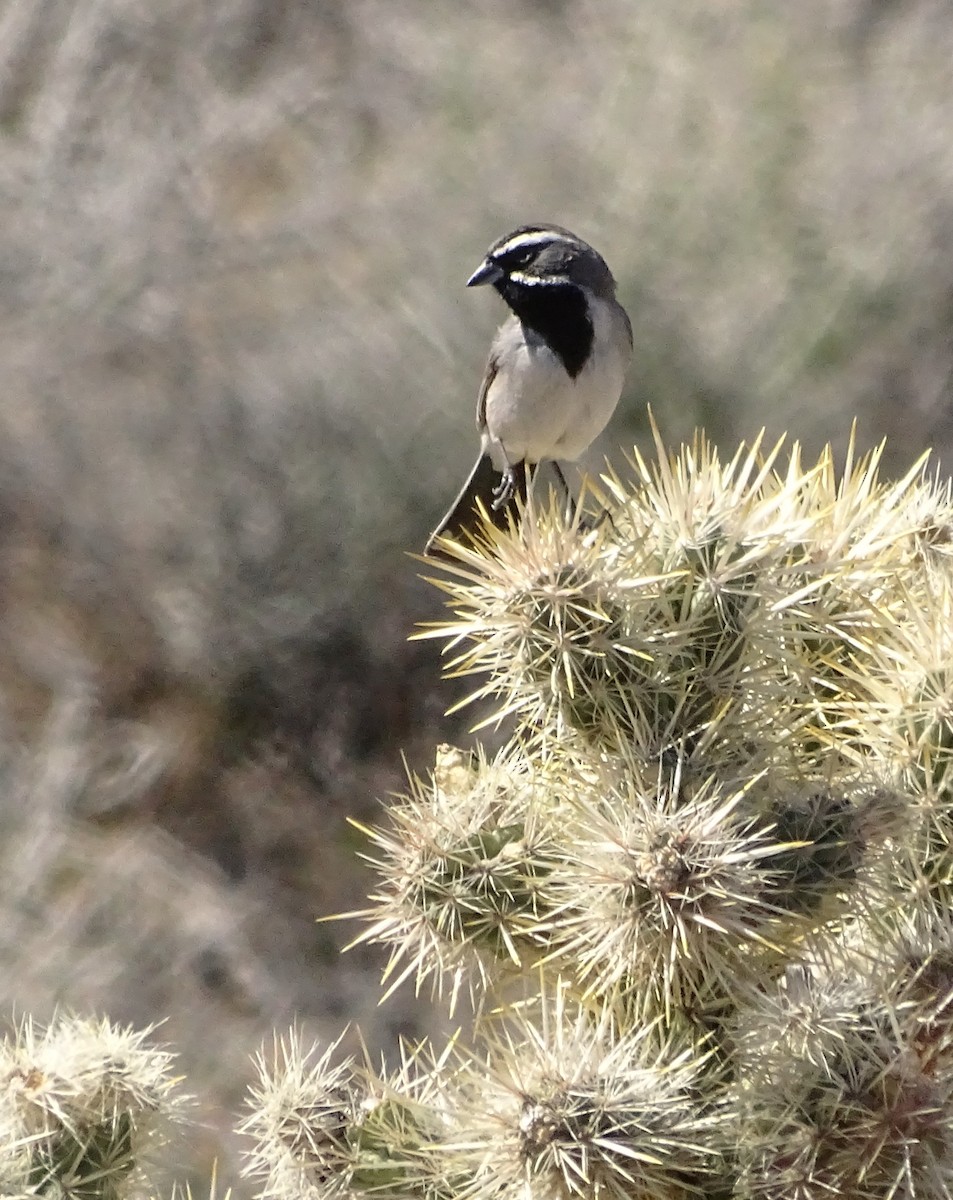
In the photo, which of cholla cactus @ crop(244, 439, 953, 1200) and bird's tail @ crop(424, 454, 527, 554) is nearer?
cholla cactus @ crop(244, 439, 953, 1200)

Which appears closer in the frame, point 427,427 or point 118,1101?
point 118,1101

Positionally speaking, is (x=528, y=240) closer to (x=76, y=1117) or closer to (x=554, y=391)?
(x=554, y=391)

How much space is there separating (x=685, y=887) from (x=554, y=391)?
191 centimetres

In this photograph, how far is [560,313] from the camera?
10.7 ft

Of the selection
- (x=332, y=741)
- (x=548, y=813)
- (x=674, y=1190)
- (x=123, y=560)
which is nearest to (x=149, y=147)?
(x=123, y=560)

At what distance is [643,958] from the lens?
5.25 feet

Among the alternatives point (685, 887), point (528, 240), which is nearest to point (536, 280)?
point (528, 240)

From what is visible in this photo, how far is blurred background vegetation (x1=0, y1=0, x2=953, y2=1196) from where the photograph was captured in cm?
564

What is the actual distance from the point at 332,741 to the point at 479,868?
3970mm

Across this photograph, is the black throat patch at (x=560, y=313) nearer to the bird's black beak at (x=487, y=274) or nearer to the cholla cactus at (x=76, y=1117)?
the bird's black beak at (x=487, y=274)

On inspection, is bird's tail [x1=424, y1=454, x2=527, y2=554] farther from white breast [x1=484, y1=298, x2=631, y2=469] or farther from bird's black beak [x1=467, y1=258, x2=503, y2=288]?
bird's black beak [x1=467, y1=258, x2=503, y2=288]

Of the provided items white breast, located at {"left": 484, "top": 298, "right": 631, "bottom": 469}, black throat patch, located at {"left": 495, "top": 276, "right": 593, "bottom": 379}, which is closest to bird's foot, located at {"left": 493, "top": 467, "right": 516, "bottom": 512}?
white breast, located at {"left": 484, "top": 298, "right": 631, "bottom": 469}

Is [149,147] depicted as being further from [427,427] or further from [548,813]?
[548,813]

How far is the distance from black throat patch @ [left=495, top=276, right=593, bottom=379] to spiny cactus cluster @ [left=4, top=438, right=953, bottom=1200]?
1258 millimetres
